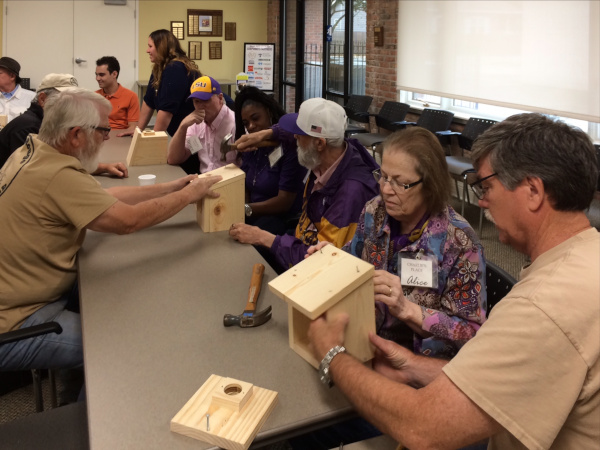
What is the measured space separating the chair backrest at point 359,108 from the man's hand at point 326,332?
19.8 feet

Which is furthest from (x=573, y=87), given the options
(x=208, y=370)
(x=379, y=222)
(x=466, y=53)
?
(x=208, y=370)

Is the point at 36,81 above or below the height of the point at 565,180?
above

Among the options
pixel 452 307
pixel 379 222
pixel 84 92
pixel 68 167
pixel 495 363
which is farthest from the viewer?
pixel 84 92

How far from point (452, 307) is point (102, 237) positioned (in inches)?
56.9

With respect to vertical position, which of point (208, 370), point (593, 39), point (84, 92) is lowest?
point (208, 370)

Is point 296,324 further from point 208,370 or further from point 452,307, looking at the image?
point 452,307

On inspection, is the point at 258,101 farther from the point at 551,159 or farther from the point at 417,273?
the point at 551,159

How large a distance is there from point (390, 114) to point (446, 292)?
17.4 ft

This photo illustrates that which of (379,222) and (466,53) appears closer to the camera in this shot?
(379,222)

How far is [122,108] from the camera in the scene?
17.0 feet

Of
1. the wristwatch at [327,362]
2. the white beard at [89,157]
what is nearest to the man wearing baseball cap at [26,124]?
the white beard at [89,157]

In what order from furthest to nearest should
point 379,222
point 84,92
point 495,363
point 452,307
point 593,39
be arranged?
1. point 593,39
2. point 84,92
3. point 379,222
4. point 452,307
5. point 495,363

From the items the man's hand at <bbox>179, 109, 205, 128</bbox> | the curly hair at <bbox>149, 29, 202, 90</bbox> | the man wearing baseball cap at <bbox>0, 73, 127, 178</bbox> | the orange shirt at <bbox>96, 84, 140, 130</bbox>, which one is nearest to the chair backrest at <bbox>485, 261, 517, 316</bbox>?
the man's hand at <bbox>179, 109, 205, 128</bbox>

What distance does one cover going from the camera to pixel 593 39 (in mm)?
4531
